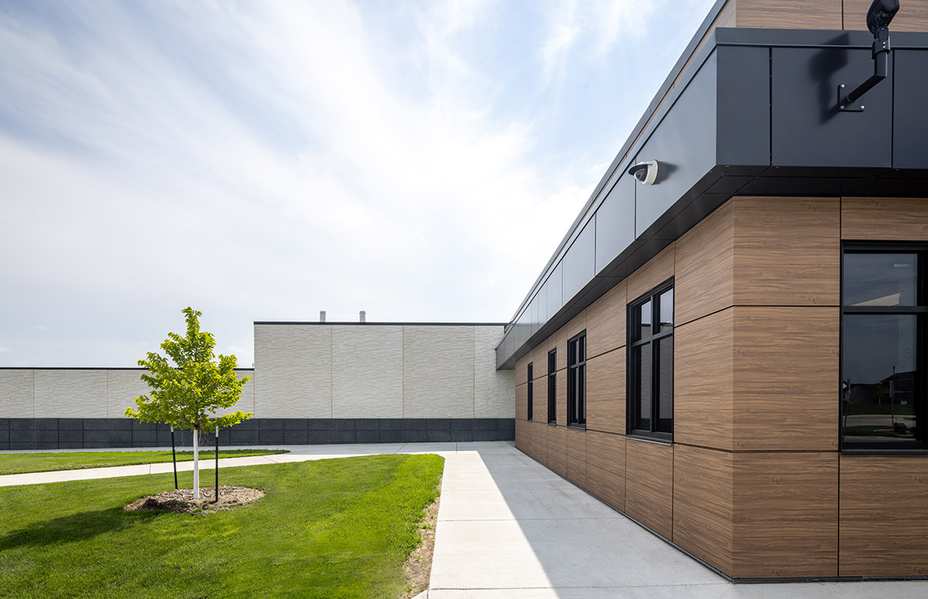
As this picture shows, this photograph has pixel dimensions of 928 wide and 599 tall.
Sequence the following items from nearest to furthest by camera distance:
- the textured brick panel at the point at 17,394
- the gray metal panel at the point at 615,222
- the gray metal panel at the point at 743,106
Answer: the gray metal panel at the point at 743,106 < the gray metal panel at the point at 615,222 < the textured brick panel at the point at 17,394

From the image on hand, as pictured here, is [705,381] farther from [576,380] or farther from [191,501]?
[191,501]

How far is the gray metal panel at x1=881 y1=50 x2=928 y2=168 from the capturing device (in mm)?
5211

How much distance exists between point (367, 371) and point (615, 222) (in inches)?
839

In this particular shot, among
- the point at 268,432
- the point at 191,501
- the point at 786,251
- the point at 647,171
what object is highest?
the point at 647,171

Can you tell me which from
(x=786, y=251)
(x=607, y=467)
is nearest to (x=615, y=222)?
(x=786, y=251)

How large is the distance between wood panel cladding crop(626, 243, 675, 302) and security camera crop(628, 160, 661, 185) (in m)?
1.11

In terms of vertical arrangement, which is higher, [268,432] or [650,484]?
[650,484]

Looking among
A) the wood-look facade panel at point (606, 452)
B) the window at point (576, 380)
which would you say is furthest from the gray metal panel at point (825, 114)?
the window at point (576, 380)

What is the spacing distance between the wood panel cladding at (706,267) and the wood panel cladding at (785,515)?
63.5 inches

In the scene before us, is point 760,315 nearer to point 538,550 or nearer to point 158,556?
point 538,550

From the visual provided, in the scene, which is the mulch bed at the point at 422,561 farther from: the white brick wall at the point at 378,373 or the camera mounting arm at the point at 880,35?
the white brick wall at the point at 378,373

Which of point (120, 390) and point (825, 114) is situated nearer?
point (825, 114)

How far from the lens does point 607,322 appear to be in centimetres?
1038

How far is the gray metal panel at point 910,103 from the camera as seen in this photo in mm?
5211
